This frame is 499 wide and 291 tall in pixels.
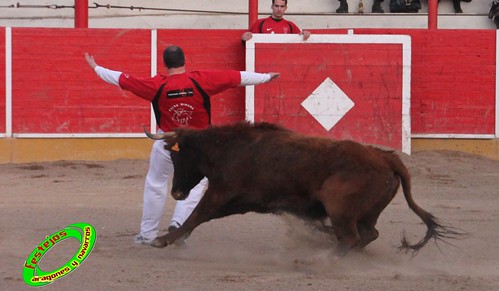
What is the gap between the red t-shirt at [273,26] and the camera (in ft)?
38.7

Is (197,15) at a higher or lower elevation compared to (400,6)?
lower

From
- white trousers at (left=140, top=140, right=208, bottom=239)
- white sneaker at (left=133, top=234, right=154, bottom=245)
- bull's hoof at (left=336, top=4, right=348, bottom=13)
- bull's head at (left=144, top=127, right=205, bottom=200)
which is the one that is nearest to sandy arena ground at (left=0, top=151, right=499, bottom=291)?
white sneaker at (left=133, top=234, right=154, bottom=245)

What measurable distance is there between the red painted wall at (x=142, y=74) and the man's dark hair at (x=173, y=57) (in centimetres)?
523

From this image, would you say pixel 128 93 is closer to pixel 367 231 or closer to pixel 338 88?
pixel 338 88

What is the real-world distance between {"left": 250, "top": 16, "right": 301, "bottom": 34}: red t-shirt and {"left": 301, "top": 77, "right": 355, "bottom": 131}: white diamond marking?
2.52ft

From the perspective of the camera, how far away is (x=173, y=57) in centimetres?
712

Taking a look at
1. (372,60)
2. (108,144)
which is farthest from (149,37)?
(372,60)

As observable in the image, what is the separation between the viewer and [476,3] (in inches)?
667

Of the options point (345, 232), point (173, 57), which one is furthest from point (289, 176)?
point (173, 57)

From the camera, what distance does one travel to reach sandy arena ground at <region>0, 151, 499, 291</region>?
6199 mm

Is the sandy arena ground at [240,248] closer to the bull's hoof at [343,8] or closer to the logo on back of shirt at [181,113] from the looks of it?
the logo on back of shirt at [181,113]

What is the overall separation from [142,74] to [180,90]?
532 cm

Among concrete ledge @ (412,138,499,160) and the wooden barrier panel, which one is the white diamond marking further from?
concrete ledge @ (412,138,499,160)

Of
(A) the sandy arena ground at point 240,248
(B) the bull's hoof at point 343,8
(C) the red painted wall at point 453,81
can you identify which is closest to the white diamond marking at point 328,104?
(C) the red painted wall at point 453,81
